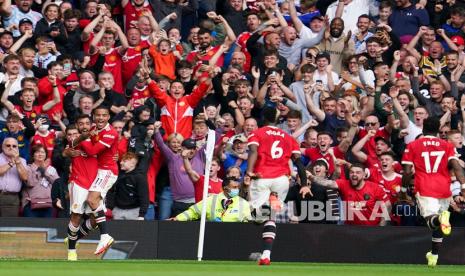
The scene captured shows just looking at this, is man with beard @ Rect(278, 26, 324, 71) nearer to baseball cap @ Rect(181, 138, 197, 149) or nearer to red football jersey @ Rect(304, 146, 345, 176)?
red football jersey @ Rect(304, 146, 345, 176)

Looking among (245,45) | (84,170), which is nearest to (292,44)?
(245,45)

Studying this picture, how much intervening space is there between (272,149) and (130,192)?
3.29 meters

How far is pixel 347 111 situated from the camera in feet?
82.2

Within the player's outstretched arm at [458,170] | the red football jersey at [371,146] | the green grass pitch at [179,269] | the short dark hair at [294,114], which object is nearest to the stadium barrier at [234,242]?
the green grass pitch at [179,269]

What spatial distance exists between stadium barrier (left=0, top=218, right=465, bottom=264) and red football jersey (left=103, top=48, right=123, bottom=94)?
14.7 ft

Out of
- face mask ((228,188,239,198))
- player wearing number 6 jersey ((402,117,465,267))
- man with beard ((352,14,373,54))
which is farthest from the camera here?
man with beard ((352,14,373,54))

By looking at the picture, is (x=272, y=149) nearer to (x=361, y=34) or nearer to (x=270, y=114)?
(x=270, y=114)

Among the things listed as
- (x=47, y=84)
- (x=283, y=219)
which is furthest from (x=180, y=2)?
(x=283, y=219)

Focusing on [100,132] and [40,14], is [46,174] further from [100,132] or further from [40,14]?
[40,14]

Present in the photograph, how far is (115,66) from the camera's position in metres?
25.8

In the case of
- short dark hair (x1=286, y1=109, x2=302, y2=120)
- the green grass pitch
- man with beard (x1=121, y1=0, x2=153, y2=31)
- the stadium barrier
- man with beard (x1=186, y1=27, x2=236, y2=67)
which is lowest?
the green grass pitch

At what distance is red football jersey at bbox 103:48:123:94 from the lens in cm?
2569

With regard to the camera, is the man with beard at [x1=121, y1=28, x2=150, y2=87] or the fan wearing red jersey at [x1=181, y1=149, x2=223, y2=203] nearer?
the fan wearing red jersey at [x1=181, y1=149, x2=223, y2=203]

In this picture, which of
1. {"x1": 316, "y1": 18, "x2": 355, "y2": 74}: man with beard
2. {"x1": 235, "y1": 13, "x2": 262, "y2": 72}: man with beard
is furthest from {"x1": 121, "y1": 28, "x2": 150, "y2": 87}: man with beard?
{"x1": 316, "y1": 18, "x2": 355, "y2": 74}: man with beard
